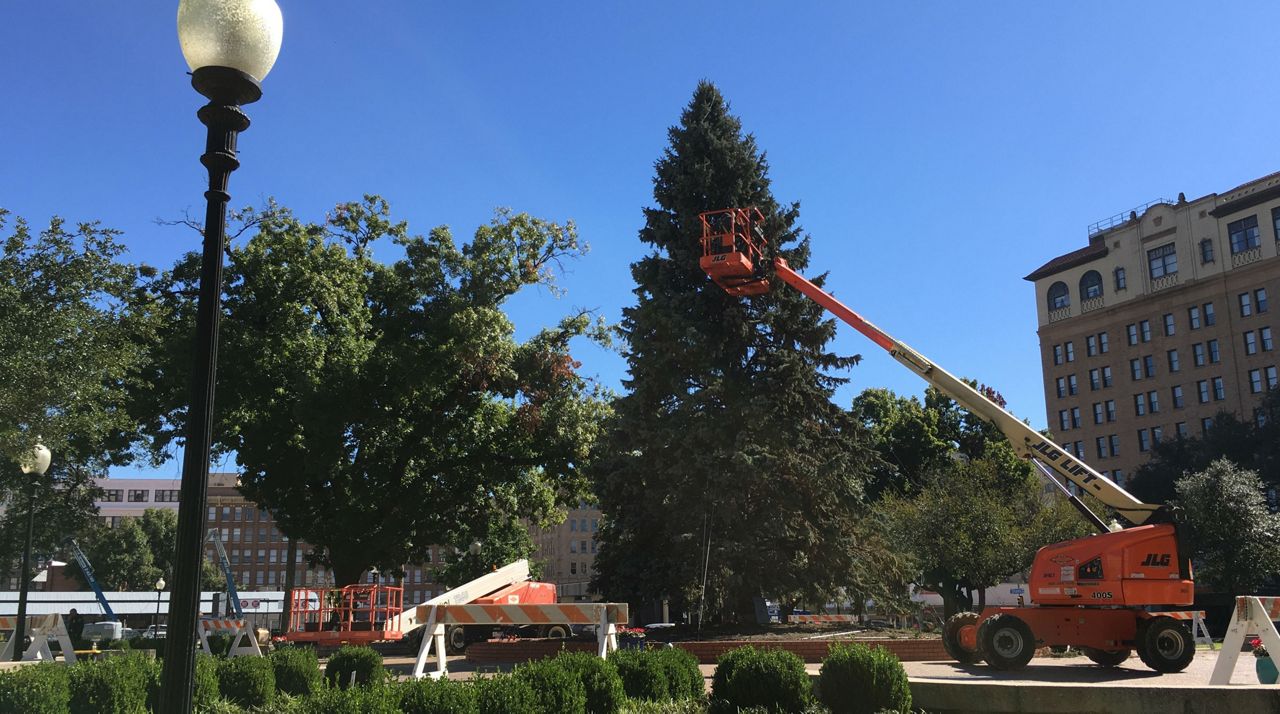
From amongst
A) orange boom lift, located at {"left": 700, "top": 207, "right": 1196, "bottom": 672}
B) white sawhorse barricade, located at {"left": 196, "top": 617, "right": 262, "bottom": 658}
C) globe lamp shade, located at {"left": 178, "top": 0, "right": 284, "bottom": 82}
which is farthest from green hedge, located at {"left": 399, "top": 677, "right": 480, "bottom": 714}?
white sawhorse barricade, located at {"left": 196, "top": 617, "right": 262, "bottom": 658}

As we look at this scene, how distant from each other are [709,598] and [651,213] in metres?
11.2

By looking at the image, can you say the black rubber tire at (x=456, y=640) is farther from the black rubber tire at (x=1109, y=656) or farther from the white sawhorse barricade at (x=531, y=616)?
the black rubber tire at (x=1109, y=656)

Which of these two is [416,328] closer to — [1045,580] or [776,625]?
[776,625]

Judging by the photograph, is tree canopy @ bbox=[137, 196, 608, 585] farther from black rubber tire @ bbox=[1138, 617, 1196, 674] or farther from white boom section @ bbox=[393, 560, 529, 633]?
black rubber tire @ bbox=[1138, 617, 1196, 674]

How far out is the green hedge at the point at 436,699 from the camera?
8.06 metres

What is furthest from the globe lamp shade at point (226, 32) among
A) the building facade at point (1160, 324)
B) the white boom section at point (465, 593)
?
the building facade at point (1160, 324)

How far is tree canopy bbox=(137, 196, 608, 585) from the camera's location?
2817cm

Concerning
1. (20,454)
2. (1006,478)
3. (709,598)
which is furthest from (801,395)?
(1006,478)

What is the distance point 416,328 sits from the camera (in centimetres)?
3014

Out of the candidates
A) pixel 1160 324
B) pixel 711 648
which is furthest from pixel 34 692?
pixel 1160 324

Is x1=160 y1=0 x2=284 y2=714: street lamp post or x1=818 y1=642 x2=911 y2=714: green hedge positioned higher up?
x1=160 y1=0 x2=284 y2=714: street lamp post

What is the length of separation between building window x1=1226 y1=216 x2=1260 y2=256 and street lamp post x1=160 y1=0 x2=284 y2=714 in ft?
264

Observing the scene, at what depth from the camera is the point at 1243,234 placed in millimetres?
71562

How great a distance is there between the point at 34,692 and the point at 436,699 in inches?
159
